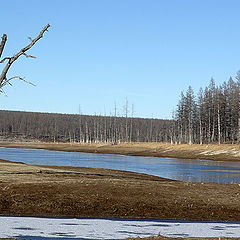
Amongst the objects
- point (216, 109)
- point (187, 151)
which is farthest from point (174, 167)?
point (216, 109)

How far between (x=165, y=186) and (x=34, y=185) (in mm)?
6561

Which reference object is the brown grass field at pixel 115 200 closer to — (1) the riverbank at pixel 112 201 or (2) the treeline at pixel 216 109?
(1) the riverbank at pixel 112 201

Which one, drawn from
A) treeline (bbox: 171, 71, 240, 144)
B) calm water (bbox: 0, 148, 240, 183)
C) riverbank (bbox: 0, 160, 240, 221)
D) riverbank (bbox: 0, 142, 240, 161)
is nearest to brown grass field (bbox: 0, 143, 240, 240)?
riverbank (bbox: 0, 160, 240, 221)

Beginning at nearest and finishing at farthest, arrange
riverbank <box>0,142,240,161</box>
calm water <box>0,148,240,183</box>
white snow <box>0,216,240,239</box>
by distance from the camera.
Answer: white snow <box>0,216,240,239</box>, calm water <box>0,148,240,183</box>, riverbank <box>0,142,240,161</box>

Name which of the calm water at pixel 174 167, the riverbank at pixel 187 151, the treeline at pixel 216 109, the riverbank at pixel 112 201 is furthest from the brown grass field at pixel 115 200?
the treeline at pixel 216 109

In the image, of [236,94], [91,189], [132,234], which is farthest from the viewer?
[236,94]

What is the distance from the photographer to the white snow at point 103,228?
11.6 meters

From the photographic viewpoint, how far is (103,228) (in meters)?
12.6

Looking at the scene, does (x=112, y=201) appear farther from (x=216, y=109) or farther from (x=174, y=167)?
(x=216, y=109)

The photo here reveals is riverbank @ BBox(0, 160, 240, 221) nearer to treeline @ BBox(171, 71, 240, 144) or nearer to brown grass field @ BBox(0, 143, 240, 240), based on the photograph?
brown grass field @ BBox(0, 143, 240, 240)

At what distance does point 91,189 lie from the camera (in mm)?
18609

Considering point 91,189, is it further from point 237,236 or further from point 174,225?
point 237,236

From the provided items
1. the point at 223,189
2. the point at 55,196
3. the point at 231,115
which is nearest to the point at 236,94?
the point at 231,115

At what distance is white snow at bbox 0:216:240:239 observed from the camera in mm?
11609
